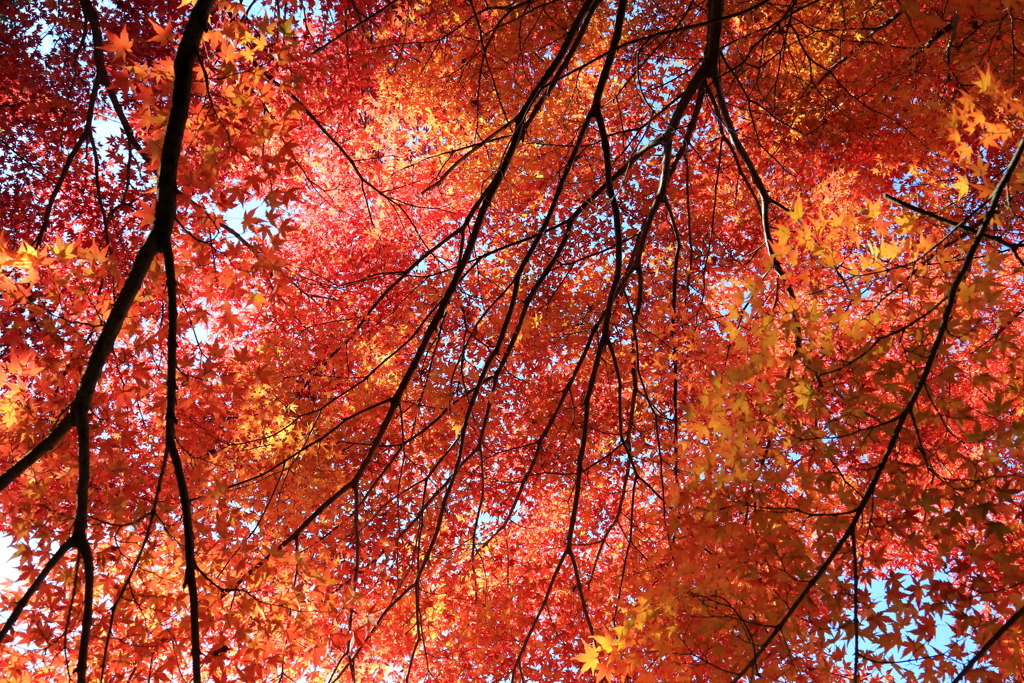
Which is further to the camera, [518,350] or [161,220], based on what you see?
[518,350]

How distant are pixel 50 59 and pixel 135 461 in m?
4.45

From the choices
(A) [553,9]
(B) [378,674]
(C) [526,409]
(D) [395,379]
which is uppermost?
(A) [553,9]

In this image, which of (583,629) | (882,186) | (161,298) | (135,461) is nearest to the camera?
(161,298)

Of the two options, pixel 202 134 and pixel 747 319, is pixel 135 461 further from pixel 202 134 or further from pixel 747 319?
pixel 747 319

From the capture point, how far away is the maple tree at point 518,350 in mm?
2713

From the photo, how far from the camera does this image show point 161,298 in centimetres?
351

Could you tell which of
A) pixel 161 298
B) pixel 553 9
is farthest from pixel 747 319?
pixel 553 9

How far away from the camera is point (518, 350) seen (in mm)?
8227

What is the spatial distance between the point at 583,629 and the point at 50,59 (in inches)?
323

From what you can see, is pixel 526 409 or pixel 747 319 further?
pixel 526 409

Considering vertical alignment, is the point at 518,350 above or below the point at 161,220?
above

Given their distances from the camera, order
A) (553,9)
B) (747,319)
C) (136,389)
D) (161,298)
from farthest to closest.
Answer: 1. (553,9)
2. (161,298)
3. (136,389)
4. (747,319)

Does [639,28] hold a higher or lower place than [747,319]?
higher

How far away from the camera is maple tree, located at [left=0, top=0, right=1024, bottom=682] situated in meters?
2.71
